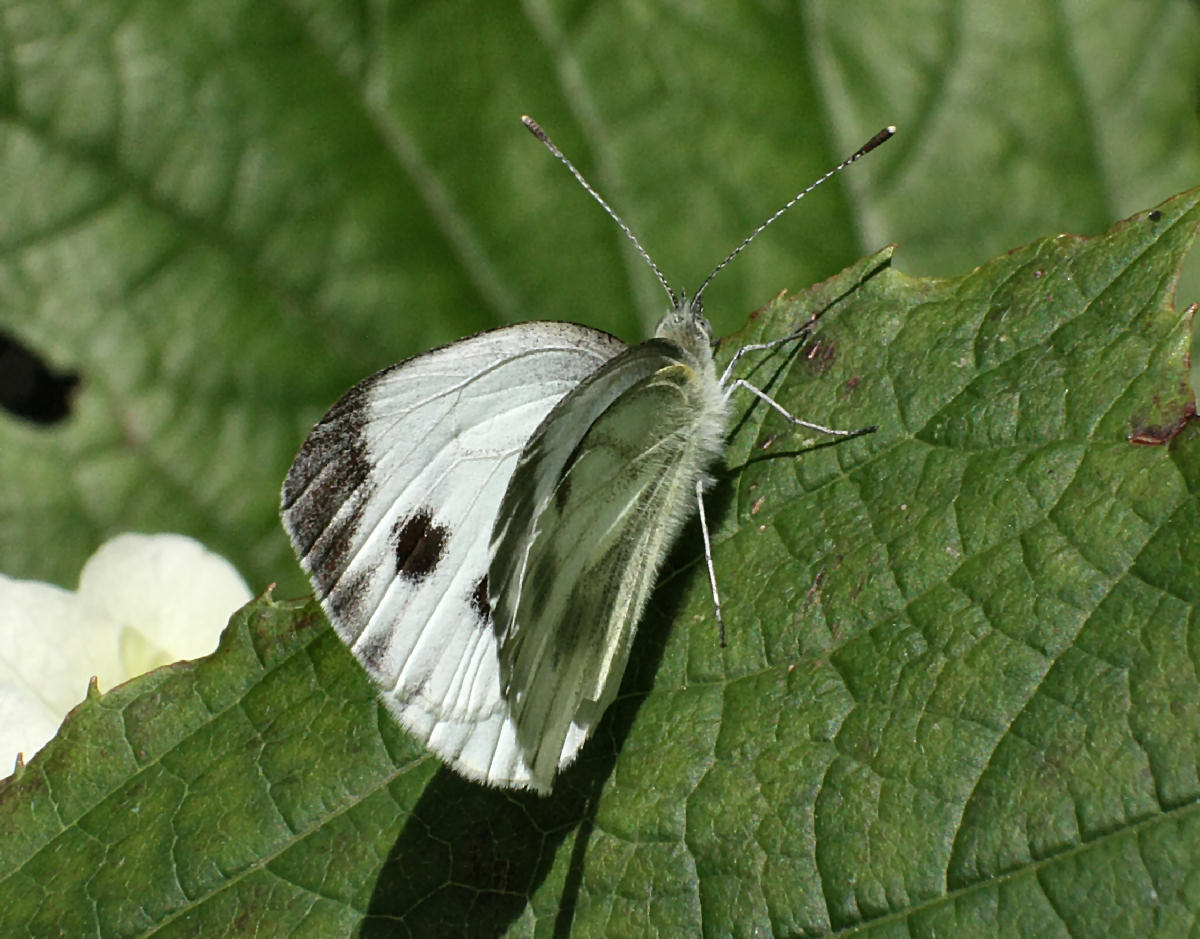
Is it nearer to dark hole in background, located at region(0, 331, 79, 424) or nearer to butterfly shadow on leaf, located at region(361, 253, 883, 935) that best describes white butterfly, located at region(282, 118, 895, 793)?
butterfly shadow on leaf, located at region(361, 253, 883, 935)

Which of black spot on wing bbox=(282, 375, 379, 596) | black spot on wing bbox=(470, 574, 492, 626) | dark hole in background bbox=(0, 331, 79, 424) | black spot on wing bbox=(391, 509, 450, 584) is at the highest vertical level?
dark hole in background bbox=(0, 331, 79, 424)

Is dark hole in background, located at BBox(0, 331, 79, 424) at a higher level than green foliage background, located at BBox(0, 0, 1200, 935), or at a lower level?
higher

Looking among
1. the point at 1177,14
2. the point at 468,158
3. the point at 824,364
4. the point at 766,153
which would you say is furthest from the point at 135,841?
the point at 1177,14

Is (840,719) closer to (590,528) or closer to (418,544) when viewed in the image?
(590,528)

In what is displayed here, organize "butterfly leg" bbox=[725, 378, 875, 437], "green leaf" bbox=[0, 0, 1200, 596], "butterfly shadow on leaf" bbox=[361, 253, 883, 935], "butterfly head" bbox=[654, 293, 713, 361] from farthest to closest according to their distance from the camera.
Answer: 1. "green leaf" bbox=[0, 0, 1200, 596]
2. "butterfly head" bbox=[654, 293, 713, 361]
3. "butterfly leg" bbox=[725, 378, 875, 437]
4. "butterfly shadow on leaf" bbox=[361, 253, 883, 935]

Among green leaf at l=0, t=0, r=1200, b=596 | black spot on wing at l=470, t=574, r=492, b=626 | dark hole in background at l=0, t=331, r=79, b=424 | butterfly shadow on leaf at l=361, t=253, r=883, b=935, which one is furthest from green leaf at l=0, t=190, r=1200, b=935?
dark hole in background at l=0, t=331, r=79, b=424

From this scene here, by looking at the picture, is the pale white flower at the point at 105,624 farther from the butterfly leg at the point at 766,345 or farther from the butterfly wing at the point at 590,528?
the butterfly leg at the point at 766,345

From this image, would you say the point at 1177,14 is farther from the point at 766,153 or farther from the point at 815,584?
the point at 815,584
